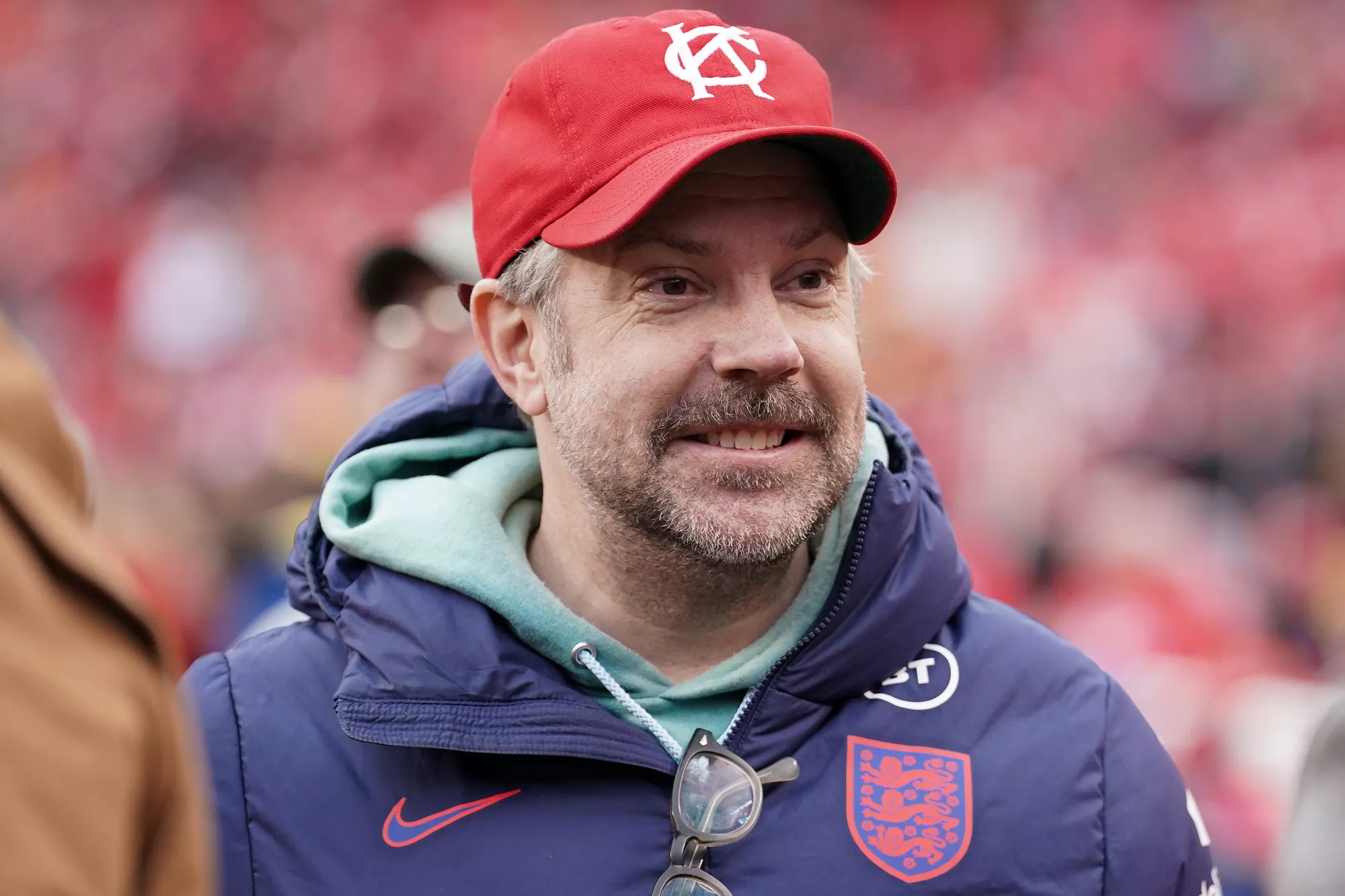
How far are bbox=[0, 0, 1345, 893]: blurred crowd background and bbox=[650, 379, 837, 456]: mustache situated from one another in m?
2.29

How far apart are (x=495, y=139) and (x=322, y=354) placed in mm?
6570

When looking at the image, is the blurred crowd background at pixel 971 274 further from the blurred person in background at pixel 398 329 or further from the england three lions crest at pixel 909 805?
the england three lions crest at pixel 909 805

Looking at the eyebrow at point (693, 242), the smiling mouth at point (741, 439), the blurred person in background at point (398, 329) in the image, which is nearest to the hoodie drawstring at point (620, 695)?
the smiling mouth at point (741, 439)

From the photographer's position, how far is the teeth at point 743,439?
5.37 feet

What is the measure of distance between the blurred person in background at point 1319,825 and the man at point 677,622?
19cm

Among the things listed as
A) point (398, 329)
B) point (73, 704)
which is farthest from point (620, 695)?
point (398, 329)

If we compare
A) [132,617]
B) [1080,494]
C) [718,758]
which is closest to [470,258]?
[718,758]

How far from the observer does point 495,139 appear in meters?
1.78

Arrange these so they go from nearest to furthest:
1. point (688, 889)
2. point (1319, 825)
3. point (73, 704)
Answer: point (73, 704) → point (1319, 825) → point (688, 889)

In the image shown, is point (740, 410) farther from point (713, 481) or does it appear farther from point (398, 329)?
point (398, 329)

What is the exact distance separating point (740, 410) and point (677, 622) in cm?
28

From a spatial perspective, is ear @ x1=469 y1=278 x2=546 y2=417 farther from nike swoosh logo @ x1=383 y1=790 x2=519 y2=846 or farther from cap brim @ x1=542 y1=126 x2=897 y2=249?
nike swoosh logo @ x1=383 y1=790 x2=519 y2=846

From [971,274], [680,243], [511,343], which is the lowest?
[511,343]

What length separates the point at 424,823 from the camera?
1.52 metres
